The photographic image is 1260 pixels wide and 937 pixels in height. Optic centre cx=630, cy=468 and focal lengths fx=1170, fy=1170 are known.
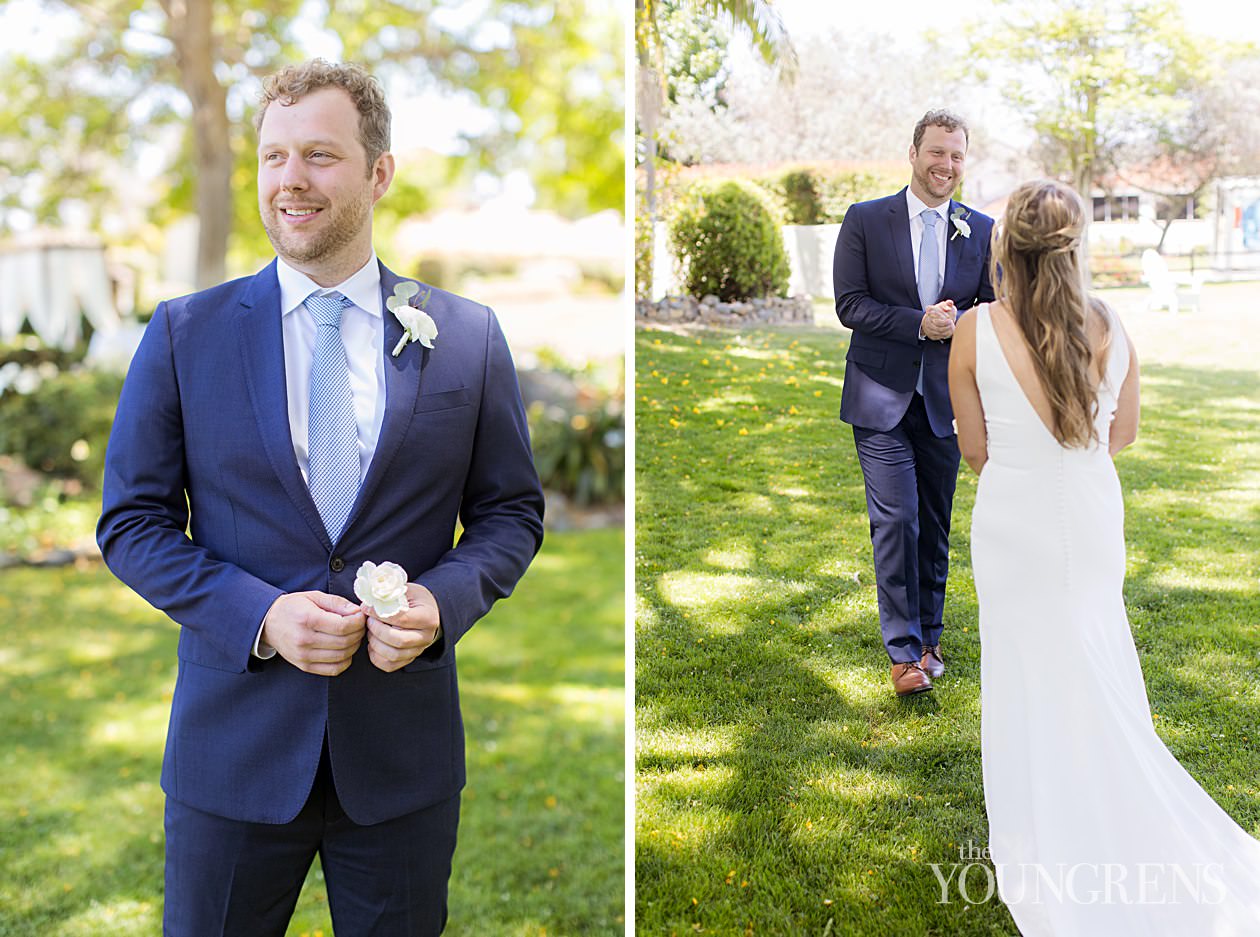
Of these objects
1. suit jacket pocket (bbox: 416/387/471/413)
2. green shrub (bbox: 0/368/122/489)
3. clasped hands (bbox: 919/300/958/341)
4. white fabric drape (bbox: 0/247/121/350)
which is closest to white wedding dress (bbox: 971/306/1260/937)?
clasped hands (bbox: 919/300/958/341)

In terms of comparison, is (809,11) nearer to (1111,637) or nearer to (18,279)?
(1111,637)

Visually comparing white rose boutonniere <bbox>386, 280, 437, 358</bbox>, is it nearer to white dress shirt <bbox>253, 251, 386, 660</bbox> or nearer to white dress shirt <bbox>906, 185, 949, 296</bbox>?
white dress shirt <bbox>253, 251, 386, 660</bbox>

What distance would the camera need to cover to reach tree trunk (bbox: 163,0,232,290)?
9805 millimetres

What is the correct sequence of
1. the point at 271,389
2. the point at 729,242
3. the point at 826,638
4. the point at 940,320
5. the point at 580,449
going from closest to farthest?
the point at 271,389, the point at 940,320, the point at 826,638, the point at 729,242, the point at 580,449

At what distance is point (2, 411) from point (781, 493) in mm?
7708

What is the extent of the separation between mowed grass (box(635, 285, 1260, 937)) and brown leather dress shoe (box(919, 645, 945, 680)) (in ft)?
0.09

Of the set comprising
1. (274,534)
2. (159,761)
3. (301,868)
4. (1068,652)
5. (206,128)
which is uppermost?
(206,128)

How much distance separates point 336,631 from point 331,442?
13.4 inches

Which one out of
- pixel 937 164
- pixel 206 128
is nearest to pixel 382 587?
pixel 937 164

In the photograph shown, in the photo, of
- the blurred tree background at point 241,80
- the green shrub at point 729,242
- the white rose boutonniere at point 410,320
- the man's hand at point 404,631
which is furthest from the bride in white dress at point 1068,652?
the blurred tree background at point 241,80

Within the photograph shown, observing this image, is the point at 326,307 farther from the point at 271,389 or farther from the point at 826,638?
the point at 826,638

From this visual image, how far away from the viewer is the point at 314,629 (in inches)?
72.5

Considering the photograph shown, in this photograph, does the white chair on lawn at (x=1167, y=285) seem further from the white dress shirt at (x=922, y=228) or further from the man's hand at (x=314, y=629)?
the man's hand at (x=314, y=629)

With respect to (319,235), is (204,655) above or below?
below
